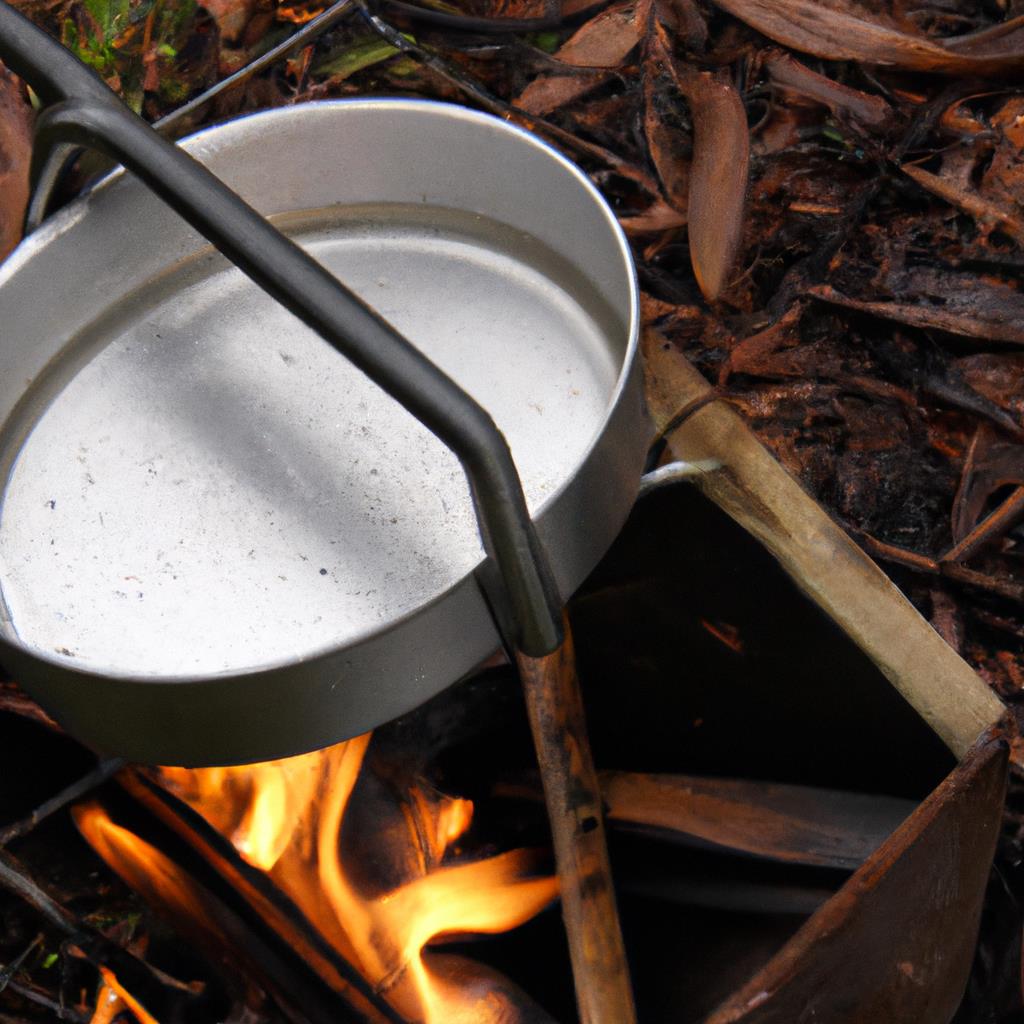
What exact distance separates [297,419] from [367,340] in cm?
32

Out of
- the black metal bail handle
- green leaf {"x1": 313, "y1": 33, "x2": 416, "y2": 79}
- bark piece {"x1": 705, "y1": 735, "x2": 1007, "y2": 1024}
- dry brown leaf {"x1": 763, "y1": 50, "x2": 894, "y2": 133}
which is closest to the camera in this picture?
the black metal bail handle

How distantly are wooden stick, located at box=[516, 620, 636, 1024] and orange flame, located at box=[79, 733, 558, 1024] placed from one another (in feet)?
0.28

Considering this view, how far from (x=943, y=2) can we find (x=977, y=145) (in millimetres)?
215

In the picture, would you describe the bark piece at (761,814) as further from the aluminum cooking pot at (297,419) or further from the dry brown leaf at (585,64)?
the dry brown leaf at (585,64)

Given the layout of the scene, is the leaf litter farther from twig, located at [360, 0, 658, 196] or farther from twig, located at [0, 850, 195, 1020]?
twig, located at [0, 850, 195, 1020]

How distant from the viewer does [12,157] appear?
3.91 feet

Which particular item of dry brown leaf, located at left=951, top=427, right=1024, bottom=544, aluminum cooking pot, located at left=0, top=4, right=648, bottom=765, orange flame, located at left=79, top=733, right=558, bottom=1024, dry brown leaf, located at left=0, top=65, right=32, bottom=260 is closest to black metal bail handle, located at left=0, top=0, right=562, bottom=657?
aluminum cooking pot, located at left=0, top=4, right=648, bottom=765

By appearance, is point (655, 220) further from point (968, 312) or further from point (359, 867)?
point (359, 867)

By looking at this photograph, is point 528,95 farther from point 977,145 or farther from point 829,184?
point 977,145

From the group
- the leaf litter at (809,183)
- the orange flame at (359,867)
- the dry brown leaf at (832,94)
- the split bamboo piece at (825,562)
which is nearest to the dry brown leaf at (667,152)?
the leaf litter at (809,183)

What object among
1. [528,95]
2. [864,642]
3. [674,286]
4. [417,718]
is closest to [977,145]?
[674,286]

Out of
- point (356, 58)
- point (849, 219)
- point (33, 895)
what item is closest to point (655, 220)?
point (849, 219)

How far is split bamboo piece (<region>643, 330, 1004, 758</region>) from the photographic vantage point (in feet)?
2.92

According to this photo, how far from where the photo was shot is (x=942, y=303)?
124cm
